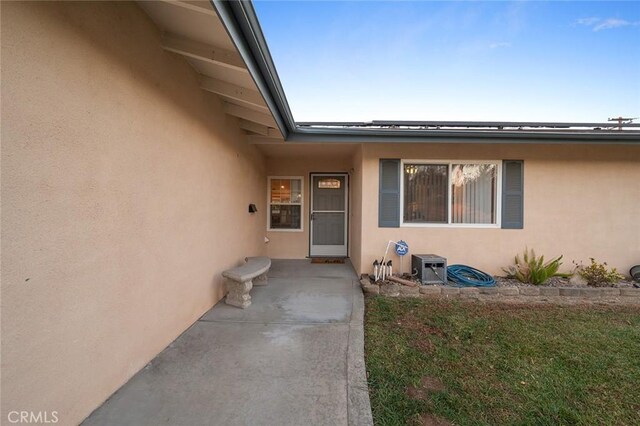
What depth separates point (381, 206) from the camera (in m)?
4.78

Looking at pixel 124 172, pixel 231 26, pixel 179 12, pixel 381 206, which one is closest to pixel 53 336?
pixel 124 172

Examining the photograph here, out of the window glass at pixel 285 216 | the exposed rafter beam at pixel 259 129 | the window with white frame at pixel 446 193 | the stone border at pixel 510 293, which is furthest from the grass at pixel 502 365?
the window glass at pixel 285 216

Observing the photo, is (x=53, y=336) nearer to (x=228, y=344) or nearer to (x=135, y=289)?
(x=135, y=289)

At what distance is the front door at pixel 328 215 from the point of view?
261 inches

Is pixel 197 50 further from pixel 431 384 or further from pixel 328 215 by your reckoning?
pixel 328 215

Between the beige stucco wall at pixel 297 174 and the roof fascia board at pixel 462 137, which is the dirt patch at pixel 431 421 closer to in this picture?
the roof fascia board at pixel 462 137

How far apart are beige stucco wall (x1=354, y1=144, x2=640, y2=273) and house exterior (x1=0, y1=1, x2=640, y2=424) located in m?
0.03

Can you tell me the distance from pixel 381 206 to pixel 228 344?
3.36 meters

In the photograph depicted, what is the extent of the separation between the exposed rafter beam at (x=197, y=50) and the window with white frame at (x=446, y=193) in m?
3.51

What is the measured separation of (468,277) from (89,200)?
5175 mm

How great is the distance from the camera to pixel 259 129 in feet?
14.3

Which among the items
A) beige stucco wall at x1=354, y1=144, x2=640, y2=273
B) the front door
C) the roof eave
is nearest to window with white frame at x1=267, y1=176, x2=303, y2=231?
the front door

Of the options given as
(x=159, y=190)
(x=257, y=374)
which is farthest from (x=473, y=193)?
(x=159, y=190)

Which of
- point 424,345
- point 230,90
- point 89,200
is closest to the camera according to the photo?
point 89,200
